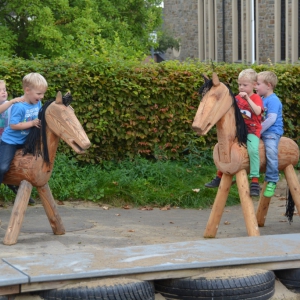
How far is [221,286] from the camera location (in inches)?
215

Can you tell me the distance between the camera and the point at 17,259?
568cm

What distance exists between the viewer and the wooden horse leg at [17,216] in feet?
24.2

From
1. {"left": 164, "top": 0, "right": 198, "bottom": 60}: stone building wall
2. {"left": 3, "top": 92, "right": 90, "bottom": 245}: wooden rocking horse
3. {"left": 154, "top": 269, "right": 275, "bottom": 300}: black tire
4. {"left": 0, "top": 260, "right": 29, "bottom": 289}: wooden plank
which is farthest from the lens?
{"left": 164, "top": 0, "right": 198, "bottom": 60}: stone building wall

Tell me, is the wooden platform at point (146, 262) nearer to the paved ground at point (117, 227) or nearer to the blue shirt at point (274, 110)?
the paved ground at point (117, 227)

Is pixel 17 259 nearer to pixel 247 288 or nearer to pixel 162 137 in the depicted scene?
pixel 247 288

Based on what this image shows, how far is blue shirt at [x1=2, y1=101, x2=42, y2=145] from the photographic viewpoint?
757 cm

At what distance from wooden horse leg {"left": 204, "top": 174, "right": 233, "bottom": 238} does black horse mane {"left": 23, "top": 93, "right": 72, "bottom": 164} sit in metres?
1.91

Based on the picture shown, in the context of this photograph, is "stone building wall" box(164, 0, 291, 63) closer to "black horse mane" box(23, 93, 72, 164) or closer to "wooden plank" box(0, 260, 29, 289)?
"black horse mane" box(23, 93, 72, 164)

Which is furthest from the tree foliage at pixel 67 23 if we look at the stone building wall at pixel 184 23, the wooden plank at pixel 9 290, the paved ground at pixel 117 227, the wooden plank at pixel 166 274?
the wooden plank at pixel 9 290

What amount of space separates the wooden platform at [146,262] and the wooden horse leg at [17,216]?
5.40 ft

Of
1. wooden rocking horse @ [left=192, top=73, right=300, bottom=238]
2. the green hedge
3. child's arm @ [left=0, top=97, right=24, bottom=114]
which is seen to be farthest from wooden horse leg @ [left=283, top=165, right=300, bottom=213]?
the green hedge

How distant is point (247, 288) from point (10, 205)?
16.9 ft

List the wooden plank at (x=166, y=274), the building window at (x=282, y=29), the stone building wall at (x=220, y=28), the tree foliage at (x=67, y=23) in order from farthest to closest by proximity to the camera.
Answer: the stone building wall at (x=220, y=28) → the building window at (x=282, y=29) → the tree foliage at (x=67, y=23) → the wooden plank at (x=166, y=274)

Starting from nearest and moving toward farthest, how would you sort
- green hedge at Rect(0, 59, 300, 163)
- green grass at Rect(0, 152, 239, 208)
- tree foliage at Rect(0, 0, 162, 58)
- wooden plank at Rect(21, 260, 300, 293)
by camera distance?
wooden plank at Rect(21, 260, 300, 293)
green grass at Rect(0, 152, 239, 208)
green hedge at Rect(0, 59, 300, 163)
tree foliage at Rect(0, 0, 162, 58)
